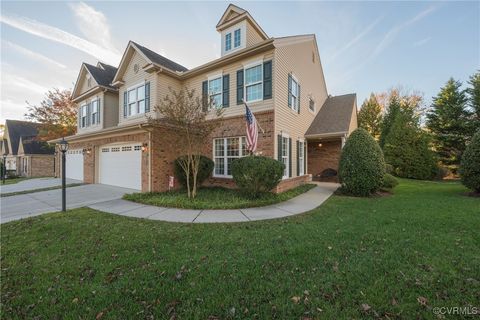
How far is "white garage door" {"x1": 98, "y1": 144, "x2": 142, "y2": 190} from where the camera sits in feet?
34.7

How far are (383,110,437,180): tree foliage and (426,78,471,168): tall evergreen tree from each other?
5047 mm

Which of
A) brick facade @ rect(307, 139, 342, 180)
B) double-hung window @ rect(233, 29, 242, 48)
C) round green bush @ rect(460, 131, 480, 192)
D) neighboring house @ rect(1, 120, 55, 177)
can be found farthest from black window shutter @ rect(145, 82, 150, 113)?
neighboring house @ rect(1, 120, 55, 177)

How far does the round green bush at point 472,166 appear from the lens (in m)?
8.32

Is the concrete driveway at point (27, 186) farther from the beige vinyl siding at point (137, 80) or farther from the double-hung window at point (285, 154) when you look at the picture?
the double-hung window at point (285, 154)

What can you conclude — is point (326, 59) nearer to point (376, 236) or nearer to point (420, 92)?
point (376, 236)

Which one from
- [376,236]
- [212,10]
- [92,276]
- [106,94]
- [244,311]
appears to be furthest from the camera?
[106,94]

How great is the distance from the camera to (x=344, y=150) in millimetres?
9398

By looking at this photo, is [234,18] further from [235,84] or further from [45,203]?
[45,203]

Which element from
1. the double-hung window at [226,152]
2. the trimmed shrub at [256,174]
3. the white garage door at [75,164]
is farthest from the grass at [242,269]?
the white garage door at [75,164]

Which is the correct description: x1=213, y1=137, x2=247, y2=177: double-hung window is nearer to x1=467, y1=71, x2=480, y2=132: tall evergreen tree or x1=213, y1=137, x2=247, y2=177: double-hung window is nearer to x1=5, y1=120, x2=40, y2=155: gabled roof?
x1=467, y1=71, x2=480, y2=132: tall evergreen tree

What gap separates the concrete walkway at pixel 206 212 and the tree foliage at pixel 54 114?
19541 millimetres

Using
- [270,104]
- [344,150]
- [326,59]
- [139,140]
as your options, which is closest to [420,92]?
[326,59]

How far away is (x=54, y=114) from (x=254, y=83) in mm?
23365

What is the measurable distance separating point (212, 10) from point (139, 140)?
27.6 ft
